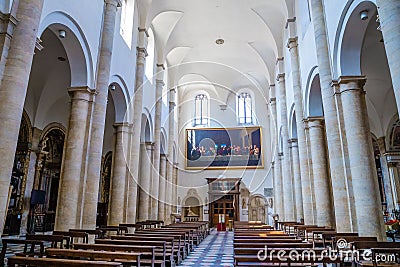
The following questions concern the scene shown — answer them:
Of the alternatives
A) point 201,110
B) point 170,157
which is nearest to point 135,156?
point 170,157

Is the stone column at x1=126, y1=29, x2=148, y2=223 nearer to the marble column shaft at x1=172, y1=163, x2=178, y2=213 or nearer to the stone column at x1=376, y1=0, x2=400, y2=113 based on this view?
the marble column shaft at x1=172, y1=163, x2=178, y2=213

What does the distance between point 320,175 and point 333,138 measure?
8.55 ft

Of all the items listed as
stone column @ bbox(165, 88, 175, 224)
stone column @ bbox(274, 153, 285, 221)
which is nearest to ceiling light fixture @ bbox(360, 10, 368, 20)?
stone column @ bbox(274, 153, 285, 221)

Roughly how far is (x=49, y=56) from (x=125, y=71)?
3174 mm

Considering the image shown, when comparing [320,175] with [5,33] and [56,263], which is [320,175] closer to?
[56,263]

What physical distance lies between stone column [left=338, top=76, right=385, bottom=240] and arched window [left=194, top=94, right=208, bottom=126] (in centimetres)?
2078

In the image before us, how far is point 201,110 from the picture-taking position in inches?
1150

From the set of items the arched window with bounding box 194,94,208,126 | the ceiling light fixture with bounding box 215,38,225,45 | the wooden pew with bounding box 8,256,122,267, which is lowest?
the wooden pew with bounding box 8,256,122,267

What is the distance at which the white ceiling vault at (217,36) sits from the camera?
1762 centimetres

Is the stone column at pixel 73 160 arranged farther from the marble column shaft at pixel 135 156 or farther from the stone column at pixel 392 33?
the stone column at pixel 392 33

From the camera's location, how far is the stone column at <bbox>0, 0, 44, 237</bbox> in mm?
5707

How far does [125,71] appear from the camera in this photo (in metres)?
13.6

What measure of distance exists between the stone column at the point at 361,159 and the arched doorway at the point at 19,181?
13313 mm

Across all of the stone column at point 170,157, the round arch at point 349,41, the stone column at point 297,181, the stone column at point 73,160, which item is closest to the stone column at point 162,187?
the stone column at point 170,157
